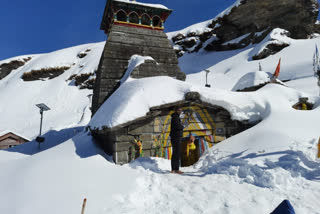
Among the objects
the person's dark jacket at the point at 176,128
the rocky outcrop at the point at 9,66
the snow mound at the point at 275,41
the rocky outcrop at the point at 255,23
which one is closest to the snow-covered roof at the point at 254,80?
the person's dark jacket at the point at 176,128

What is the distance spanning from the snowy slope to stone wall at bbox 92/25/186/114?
40.1 ft

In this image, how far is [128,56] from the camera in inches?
412

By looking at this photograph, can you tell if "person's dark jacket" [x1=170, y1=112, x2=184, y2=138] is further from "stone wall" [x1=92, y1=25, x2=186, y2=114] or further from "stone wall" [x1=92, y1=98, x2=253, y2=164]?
"stone wall" [x1=92, y1=25, x2=186, y2=114]

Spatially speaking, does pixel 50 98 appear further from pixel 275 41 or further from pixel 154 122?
pixel 275 41

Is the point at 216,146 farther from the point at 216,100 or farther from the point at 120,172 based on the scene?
the point at 120,172

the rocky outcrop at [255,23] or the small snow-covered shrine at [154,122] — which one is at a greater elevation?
the rocky outcrop at [255,23]

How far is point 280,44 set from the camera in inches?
1091

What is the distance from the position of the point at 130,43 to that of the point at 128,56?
96 cm

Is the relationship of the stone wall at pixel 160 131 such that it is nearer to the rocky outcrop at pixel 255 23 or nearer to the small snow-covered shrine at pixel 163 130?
the small snow-covered shrine at pixel 163 130

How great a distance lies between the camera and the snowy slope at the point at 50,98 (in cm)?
2442

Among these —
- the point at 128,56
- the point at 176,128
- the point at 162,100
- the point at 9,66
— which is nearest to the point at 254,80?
the point at 128,56

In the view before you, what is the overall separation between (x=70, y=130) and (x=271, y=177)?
1883cm

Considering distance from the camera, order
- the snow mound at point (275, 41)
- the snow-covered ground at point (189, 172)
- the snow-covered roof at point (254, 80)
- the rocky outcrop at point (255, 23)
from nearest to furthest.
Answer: the snow-covered ground at point (189, 172) → the snow-covered roof at point (254, 80) → the snow mound at point (275, 41) → the rocky outcrop at point (255, 23)

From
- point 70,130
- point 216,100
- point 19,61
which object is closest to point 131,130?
point 216,100
